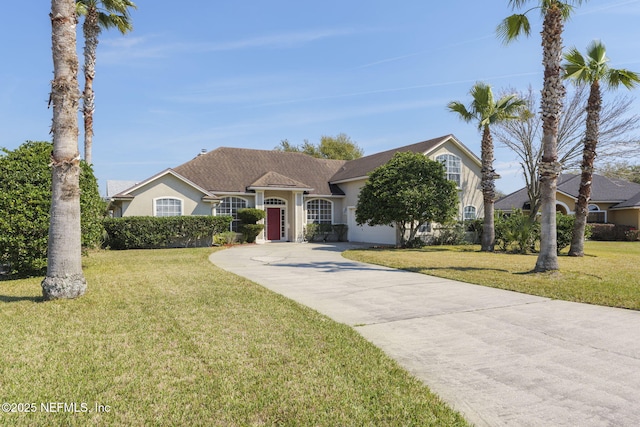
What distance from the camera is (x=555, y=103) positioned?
36.9 feet

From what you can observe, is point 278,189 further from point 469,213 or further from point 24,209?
point 24,209

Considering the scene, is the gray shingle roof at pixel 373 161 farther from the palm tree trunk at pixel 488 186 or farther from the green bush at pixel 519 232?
the green bush at pixel 519 232

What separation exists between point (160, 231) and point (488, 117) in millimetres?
16600

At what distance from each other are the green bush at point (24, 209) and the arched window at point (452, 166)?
2039cm

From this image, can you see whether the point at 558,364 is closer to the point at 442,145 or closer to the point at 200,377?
the point at 200,377

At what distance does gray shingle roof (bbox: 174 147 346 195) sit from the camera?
23406 millimetres

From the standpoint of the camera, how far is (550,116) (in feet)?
37.2

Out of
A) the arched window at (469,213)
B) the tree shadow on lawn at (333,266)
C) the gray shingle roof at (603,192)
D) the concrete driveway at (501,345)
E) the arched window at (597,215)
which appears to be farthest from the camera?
the arched window at (597,215)

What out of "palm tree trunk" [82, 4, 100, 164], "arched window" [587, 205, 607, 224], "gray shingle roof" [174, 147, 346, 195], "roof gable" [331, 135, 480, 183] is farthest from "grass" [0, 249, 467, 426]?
"arched window" [587, 205, 607, 224]

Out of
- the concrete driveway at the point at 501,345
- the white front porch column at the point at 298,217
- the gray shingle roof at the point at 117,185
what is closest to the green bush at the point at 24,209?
the concrete driveway at the point at 501,345

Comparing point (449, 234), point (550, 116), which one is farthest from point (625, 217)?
point (550, 116)

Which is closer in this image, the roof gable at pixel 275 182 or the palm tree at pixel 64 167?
the palm tree at pixel 64 167

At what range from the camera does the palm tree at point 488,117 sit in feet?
60.6

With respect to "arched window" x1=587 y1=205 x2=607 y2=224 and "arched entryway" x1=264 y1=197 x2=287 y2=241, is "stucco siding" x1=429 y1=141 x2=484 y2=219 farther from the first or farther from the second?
"arched window" x1=587 y1=205 x2=607 y2=224
